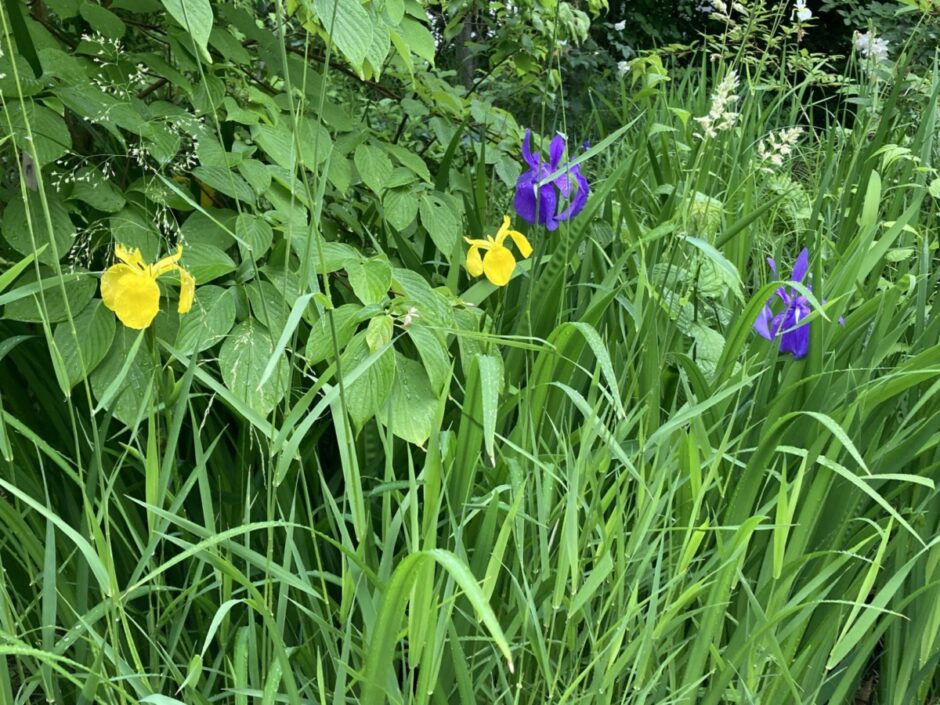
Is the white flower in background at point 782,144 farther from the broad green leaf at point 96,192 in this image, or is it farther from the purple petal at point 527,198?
the broad green leaf at point 96,192

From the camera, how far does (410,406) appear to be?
107 cm

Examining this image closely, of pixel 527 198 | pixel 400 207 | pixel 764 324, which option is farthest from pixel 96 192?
pixel 764 324

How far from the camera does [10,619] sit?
34.1 inches

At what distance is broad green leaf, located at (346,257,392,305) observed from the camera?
3.52 feet

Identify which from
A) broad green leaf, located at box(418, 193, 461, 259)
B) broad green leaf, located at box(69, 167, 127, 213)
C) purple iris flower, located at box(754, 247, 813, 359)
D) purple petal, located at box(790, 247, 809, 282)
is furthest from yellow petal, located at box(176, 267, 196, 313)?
purple petal, located at box(790, 247, 809, 282)

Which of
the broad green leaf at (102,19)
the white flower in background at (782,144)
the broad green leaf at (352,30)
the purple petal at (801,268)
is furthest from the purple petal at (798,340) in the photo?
the broad green leaf at (102,19)

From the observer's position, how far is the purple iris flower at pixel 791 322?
48.7 inches

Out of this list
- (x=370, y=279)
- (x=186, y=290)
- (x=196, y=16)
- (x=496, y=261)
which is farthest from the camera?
(x=496, y=261)

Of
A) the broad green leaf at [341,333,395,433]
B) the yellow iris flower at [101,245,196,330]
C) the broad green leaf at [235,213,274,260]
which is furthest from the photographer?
the broad green leaf at [235,213,274,260]

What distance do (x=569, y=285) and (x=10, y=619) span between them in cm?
104

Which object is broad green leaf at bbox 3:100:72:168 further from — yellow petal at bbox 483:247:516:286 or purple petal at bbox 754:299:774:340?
purple petal at bbox 754:299:774:340

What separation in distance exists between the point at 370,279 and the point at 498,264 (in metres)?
0.21

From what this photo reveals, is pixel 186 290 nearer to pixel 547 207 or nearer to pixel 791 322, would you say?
pixel 547 207

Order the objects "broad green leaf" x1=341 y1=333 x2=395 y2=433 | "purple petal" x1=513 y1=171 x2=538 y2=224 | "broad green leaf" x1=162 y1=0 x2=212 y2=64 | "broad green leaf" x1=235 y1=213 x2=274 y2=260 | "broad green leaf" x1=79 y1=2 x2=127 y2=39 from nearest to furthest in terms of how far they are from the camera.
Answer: "broad green leaf" x1=162 y1=0 x2=212 y2=64 → "broad green leaf" x1=341 y1=333 x2=395 y2=433 → "broad green leaf" x1=235 y1=213 x2=274 y2=260 → "broad green leaf" x1=79 y1=2 x2=127 y2=39 → "purple petal" x1=513 y1=171 x2=538 y2=224
